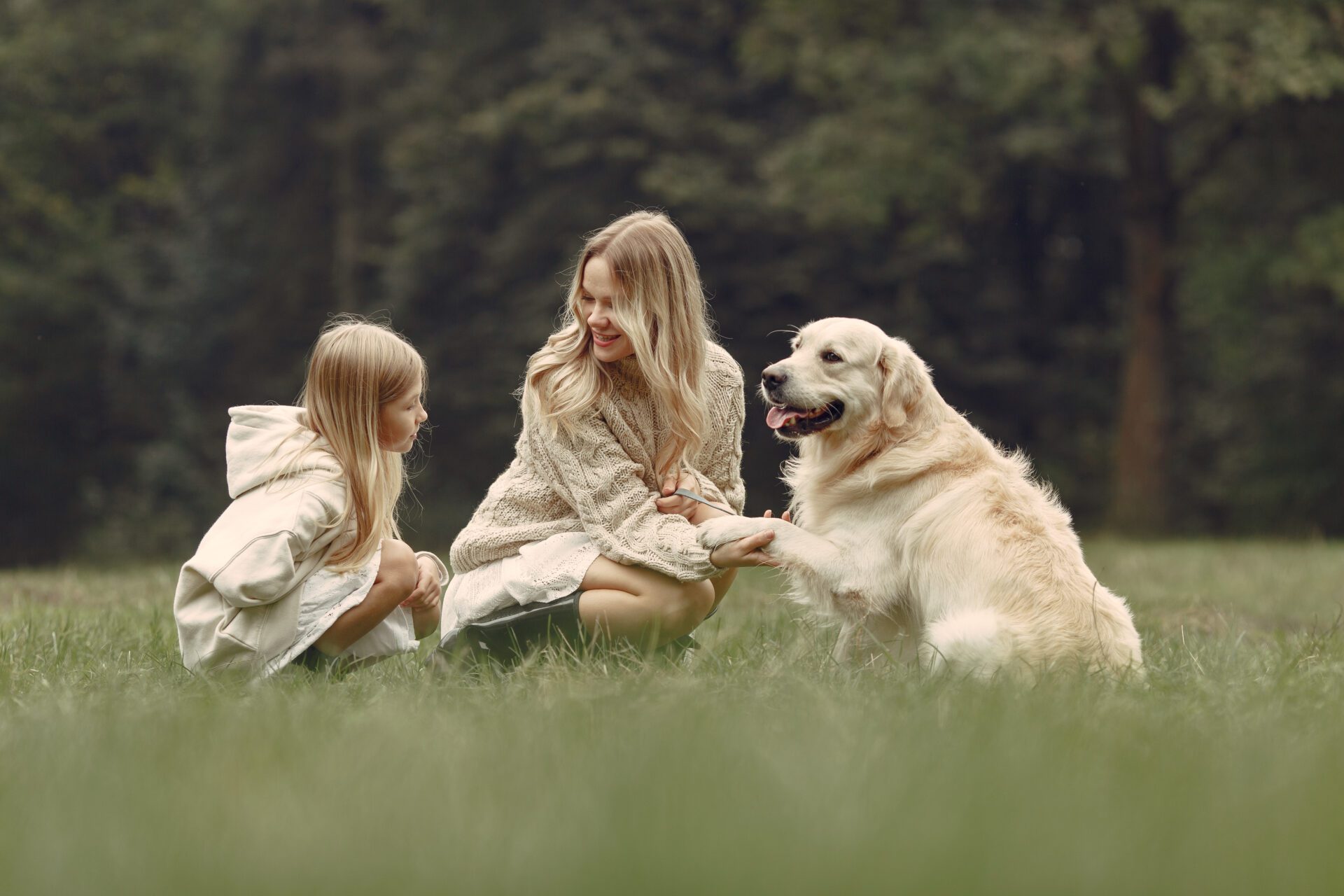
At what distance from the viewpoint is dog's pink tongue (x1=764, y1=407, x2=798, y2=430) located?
416cm

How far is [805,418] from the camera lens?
4207 millimetres

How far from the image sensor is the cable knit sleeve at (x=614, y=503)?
4.16 metres

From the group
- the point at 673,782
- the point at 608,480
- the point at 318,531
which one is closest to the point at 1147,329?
the point at 608,480

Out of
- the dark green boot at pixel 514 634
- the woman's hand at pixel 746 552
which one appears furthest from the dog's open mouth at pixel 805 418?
the dark green boot at pixel 514 634

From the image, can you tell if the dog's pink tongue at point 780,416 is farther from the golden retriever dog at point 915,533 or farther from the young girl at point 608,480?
the young girl at point 608,480

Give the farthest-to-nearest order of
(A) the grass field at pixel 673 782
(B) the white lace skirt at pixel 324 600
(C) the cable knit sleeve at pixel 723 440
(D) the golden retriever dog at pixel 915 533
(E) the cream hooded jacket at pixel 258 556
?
(C) the cable knit sleeve at pixel 723 440 → (B) the white lace skirt at pixel 324 600 → (D) the golden retriever dog at pixel 915 533 → (E) the cream hooded jacket at pixel 258 556 → (A) the grass field at pixel 673 782

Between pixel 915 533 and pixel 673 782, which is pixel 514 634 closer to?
pixel 915 533

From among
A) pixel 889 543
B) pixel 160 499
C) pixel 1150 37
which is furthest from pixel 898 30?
pixel 889 543

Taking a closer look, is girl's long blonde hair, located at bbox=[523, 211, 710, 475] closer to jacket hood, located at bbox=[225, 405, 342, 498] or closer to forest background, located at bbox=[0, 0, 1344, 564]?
jacket hood, located at bbox=[225, 405, 342, 498]

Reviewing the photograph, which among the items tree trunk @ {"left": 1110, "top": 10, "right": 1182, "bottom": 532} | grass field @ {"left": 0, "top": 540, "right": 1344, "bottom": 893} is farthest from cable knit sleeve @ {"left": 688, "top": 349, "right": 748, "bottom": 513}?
tree trunk @ {"left": 1110, "top": 10, "right": 1182, "bottom": 532}

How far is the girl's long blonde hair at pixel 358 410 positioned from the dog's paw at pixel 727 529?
0.95 m

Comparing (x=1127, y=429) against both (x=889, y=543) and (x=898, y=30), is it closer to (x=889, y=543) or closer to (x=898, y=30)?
(x=898, y=30)

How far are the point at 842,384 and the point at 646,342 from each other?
1.98ft

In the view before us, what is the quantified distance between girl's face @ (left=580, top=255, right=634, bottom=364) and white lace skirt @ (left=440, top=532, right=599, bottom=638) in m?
0.58
